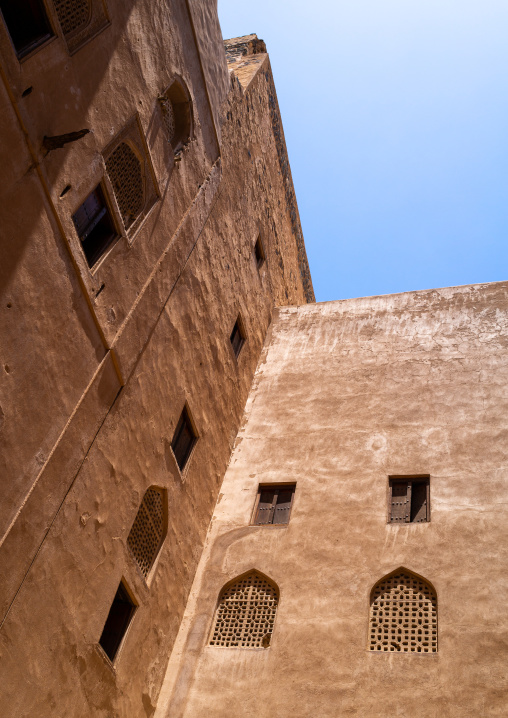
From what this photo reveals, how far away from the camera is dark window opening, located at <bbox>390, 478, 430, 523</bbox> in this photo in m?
6.75

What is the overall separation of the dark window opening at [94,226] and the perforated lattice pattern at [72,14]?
1230mm

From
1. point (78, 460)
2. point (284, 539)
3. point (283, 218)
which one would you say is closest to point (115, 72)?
point (78, 460)

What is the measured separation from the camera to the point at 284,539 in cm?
689

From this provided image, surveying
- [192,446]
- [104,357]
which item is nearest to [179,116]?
[104,357]

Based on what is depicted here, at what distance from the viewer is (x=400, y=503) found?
6930 mm

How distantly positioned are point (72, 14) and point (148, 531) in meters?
4.41

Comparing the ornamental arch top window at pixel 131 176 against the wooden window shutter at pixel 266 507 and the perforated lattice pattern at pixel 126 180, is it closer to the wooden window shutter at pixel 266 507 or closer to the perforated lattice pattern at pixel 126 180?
the perforated lattice pattern at pixel 126 180

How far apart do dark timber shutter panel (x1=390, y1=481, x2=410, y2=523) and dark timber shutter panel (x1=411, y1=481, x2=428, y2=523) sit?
6 cm

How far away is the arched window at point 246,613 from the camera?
621 cm

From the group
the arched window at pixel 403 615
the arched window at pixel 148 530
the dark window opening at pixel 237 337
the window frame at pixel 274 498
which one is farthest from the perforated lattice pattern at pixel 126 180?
the arched window at pixel 403 615

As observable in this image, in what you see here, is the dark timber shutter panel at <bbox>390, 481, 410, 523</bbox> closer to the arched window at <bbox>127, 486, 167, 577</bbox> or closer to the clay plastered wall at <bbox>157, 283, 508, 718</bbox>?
the clay plastered wall at <bbox>157, 283, 508, 718</bbox>

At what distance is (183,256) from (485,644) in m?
4.61

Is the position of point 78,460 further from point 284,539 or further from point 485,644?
point 485,644

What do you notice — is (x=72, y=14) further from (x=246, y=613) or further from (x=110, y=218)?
(x=246, y=613)
